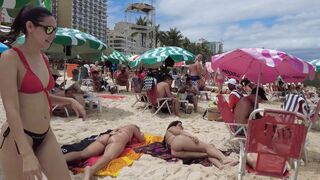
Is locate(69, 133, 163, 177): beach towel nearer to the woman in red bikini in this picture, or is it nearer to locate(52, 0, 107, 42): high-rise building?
the woman in red bikini

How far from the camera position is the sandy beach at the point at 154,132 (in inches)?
151

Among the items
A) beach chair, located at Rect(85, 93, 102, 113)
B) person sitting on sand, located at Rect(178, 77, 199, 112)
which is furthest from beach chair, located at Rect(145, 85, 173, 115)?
beach chair, located at Rect(85, 93, 102, 113)

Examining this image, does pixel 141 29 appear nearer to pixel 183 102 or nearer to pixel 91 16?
pixel 91 16

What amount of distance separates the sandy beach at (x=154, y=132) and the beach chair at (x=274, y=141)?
55 centimetres

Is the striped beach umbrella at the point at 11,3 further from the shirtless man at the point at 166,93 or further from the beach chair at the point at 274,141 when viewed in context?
the shirtless man at the point at 166,93

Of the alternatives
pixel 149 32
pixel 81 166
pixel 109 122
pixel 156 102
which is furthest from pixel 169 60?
pixel 149 32

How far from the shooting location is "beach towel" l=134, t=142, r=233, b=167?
167 inches

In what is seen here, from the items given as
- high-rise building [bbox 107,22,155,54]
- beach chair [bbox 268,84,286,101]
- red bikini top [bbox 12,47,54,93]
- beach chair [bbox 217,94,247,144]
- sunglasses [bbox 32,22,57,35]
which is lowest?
beach chair [bbox 268,84,286,101]

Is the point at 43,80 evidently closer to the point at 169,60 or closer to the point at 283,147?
the point at 283,147

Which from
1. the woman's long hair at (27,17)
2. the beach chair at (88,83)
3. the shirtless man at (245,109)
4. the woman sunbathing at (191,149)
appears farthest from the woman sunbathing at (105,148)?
the beach chair at (88,83)

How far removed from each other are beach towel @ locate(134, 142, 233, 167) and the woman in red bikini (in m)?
2.35

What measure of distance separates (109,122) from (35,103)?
5205 millimetres

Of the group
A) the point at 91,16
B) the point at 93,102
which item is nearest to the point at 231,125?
the point at 93,102

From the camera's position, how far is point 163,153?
4551mm
